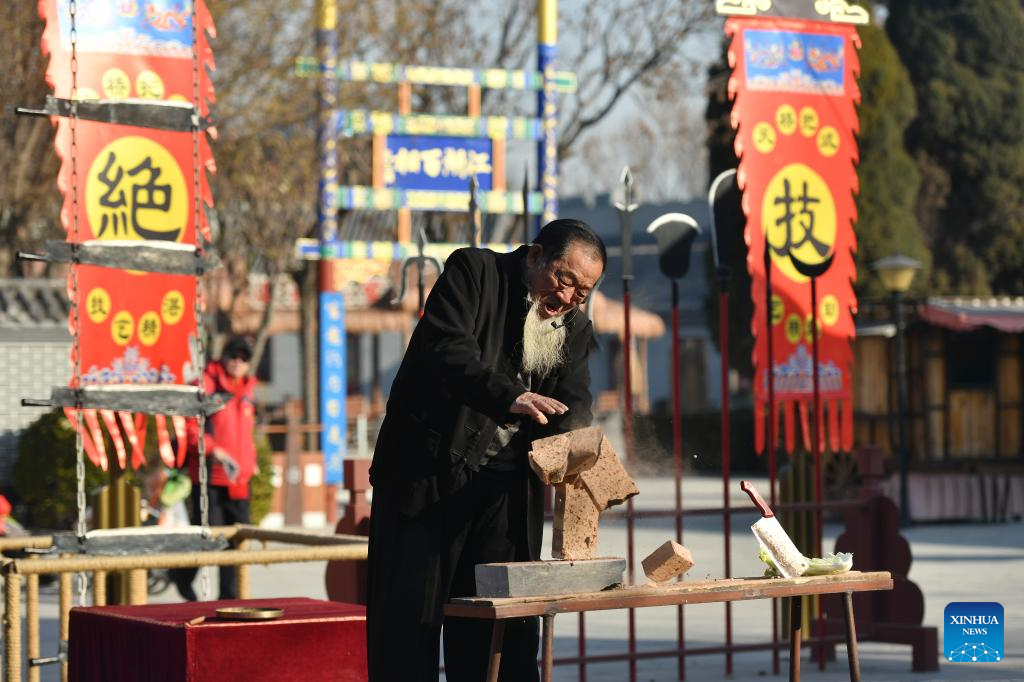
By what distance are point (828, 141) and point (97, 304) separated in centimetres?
362

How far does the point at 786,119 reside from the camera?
28.4ft

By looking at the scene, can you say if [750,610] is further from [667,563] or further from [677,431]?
[667,563]

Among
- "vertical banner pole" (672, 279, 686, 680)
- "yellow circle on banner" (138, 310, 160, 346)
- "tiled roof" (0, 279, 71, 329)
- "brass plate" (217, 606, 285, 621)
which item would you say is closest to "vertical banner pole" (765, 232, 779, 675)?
"vertical banner pole" (672, 279, 686, 680)

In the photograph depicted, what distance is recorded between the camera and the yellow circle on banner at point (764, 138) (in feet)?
28.0

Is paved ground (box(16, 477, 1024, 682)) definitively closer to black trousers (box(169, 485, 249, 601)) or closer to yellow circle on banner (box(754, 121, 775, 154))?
black trousers (box(169, 485, 249, 601))

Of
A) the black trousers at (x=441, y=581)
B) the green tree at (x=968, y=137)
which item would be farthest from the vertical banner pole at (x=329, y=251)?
the green tree at (x=968, y=137)

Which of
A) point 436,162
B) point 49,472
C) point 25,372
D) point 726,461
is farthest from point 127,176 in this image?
point 25,372

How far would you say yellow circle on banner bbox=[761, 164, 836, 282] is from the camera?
860 centimetres

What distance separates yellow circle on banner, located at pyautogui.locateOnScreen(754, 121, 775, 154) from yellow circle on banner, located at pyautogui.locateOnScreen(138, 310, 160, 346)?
9.67ft

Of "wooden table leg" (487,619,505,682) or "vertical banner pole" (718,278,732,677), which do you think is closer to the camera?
"wooden table leg" (487,619,505,682)

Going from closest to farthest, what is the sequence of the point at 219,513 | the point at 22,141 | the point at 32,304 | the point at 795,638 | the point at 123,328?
the point at 795,638, the point at 123,328, the point at 219,513, the point at 32,304, the point at 22,141

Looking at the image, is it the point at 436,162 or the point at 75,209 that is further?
the point at 436,162

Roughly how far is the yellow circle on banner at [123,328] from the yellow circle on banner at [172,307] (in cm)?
19

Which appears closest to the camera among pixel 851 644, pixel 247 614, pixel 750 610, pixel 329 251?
pixel 851 644
